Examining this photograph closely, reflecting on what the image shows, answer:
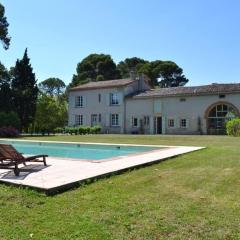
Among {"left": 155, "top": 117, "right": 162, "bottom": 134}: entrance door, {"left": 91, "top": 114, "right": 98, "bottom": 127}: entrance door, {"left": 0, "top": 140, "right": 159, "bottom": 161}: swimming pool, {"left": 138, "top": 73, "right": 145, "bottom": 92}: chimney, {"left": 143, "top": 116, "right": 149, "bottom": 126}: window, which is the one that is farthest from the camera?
{"left": 91, "top": 114, "right": 98, "bottom": 127}: entrance door

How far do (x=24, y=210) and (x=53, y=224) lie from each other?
0.97m

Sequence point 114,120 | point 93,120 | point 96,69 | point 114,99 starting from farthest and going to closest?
point 96,69
point 93,120
point 114,99
point 114,120

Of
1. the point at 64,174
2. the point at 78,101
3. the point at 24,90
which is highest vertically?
the point at 24,90

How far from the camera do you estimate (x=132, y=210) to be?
236 inches

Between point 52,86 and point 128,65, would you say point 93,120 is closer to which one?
point 128,65

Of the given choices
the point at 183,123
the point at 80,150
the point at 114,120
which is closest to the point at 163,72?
the point at 114,120

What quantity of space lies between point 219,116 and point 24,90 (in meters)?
22.3

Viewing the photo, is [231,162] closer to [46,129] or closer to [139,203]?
[139,203]

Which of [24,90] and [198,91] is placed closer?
[198,91]

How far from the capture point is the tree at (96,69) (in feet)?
228

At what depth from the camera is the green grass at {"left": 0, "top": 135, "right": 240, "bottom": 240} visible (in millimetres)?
4992

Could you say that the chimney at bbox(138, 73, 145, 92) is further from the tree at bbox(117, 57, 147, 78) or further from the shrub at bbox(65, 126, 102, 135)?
the tree at bbox(117, 57, 147, 78)

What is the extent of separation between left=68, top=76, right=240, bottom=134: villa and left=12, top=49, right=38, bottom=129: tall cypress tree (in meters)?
A: 6.12

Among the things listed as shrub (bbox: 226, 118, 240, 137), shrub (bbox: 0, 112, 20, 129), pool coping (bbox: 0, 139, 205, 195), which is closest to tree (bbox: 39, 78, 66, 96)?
shrub (bbox: 0, 112, 20, 129)
